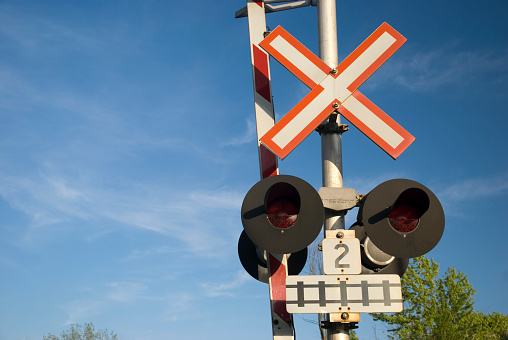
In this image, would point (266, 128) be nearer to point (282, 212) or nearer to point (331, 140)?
point (331, 140)

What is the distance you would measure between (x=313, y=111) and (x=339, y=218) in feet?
2.57

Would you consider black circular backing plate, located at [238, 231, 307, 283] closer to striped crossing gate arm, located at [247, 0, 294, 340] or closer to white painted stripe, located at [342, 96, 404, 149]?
striped crossing gate arm, located at [247, 0, 294, 340]

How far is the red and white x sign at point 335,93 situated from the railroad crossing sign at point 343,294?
3.04 feet

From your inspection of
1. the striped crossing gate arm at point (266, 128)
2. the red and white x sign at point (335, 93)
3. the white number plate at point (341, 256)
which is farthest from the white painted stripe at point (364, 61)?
the white number plate at point (341, 256)

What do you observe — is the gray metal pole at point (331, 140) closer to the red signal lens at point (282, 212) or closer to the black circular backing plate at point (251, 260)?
the red signal lens at point (282, 212)

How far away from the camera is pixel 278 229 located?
311 centimetres

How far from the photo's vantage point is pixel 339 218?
11.3 feet

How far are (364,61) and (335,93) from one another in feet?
1.09

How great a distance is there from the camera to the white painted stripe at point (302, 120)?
144 inches

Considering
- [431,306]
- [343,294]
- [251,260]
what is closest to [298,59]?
[251,260]

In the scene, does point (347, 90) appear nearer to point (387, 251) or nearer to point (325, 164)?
point (325, 164)

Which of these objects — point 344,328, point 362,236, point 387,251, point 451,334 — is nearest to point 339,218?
point 362,236

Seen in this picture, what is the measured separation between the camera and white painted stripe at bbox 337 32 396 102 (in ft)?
12.3

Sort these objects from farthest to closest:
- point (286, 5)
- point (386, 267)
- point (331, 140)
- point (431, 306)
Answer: point (431, 306) → point (286, 5) → point (331, 140) → point (386, 267)
